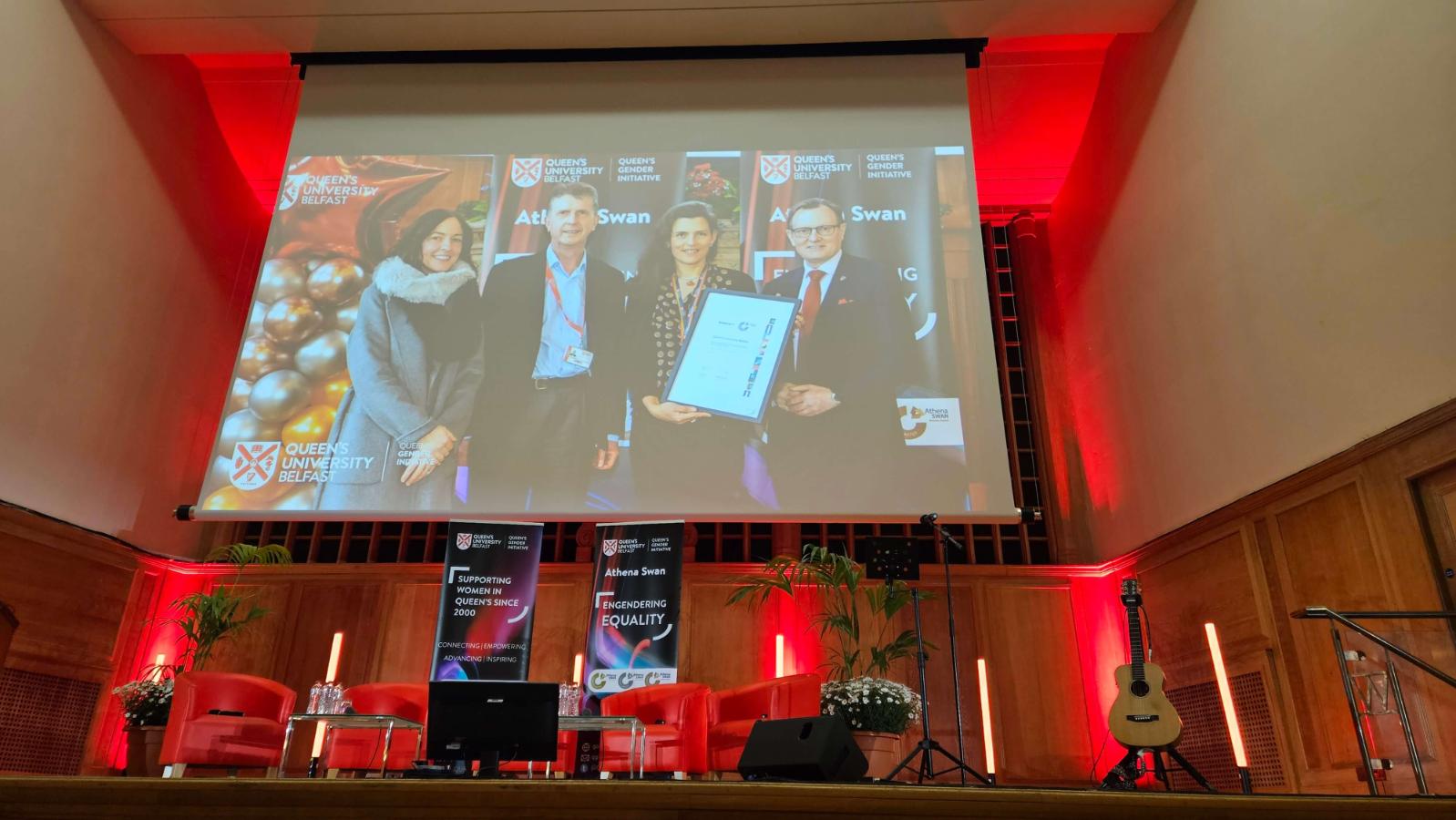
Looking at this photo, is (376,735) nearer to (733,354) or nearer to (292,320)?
(292,320)

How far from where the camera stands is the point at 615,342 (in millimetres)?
6199

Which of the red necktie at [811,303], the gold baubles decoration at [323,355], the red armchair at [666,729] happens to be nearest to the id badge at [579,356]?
the red necktie at [811,303]

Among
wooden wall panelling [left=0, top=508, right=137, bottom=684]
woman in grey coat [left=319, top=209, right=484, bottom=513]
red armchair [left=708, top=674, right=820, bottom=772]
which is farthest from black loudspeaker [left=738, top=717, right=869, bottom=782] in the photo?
wooden wall panelling [left=0, top=508, right=137, bottom=684]

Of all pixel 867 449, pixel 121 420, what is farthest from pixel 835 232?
pixel 121 420

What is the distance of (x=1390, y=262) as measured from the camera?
14.0ft

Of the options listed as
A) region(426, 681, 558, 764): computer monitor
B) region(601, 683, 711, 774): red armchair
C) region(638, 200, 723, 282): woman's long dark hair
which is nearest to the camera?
region(426, 681, 558, 764): computer monitor

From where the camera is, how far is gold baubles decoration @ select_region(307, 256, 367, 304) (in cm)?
644

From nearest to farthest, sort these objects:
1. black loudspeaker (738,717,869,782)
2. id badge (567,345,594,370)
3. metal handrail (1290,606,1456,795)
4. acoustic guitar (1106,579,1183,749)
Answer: black loudspeaker (738,717,869,782) < metal handrail (1290,606,1456,795) < acoustic guitar (1106,579,1183,749) < id badge (567,345,594,370)

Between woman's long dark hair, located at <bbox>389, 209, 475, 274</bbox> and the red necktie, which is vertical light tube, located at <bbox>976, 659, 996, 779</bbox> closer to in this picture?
Answer: the red necktie

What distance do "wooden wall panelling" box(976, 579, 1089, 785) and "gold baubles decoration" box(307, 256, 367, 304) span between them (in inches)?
209

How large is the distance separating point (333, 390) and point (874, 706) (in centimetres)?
409

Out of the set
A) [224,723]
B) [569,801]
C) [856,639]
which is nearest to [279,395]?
[224,723]

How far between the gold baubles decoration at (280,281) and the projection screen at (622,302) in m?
0.03

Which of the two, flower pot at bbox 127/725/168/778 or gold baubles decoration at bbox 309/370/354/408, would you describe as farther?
gold baubles decoration at bbox 309/370/354/408
